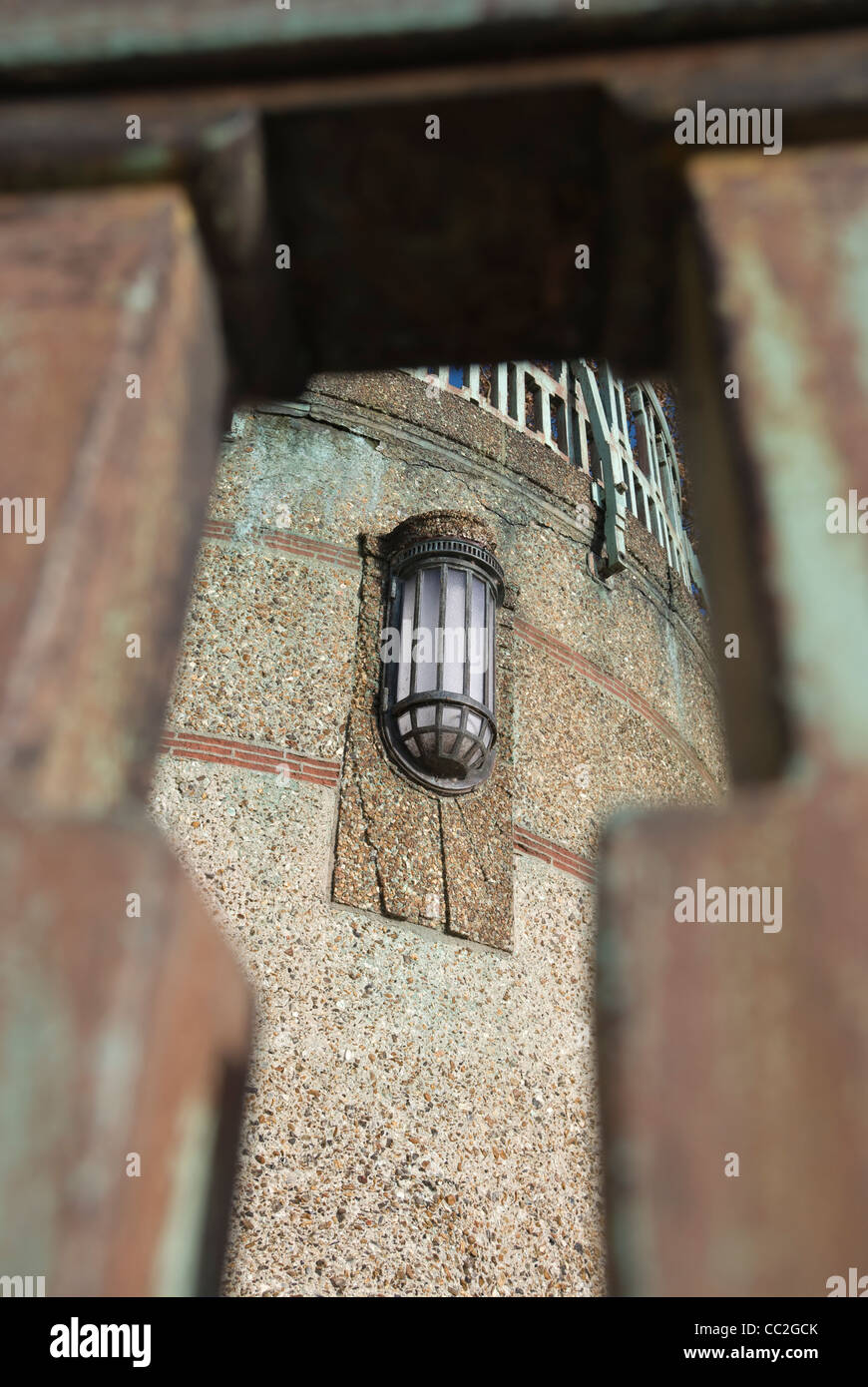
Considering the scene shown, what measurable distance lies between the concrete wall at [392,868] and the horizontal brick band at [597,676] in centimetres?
2

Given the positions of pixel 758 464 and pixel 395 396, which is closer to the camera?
pixel 758 464

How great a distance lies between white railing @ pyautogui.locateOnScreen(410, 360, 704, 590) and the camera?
216 inches

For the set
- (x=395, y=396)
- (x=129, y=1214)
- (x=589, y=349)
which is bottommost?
(x=129, y=1214)

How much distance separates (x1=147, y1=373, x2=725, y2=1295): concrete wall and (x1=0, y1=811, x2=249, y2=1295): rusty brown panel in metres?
2.92

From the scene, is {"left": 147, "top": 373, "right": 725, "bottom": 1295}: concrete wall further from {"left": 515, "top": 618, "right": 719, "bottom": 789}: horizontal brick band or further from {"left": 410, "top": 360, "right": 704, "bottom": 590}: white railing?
{"left": 410, "top": 360, "right": 704, "bottom": 590}: white railing

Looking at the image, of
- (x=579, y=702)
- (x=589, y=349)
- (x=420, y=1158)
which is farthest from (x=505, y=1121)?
(x=589, y=349)

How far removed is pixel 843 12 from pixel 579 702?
4386mm

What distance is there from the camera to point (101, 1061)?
0.39m

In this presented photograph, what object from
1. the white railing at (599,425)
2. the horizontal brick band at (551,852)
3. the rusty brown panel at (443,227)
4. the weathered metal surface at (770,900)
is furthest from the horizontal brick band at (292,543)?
the weathered metal surface at (770,900)

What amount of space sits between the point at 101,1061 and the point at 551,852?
13.3 feet

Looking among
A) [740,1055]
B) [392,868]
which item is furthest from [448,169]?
[392,868]

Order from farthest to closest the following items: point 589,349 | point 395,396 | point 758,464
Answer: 1. point 395,396
2. point 589,349
3. point 758,464

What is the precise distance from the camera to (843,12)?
1.94ft

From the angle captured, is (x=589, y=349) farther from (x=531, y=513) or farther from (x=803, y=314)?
(x=531, y=513)
